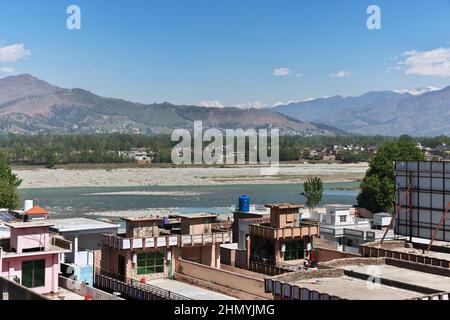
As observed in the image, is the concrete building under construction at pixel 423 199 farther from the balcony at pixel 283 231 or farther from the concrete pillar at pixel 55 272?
the concrete pillar at pixel 55 272

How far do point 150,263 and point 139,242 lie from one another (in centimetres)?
113

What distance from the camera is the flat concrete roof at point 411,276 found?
59.9 ft

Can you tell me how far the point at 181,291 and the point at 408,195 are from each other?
33.3 feet

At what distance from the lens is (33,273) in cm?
1942

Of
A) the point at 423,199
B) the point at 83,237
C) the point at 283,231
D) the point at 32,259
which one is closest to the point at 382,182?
the point at 283,231

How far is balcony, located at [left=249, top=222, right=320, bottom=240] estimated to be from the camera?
28250 millimetres

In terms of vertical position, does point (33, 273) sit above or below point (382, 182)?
below

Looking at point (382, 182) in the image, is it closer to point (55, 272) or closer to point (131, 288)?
point (131, 288)

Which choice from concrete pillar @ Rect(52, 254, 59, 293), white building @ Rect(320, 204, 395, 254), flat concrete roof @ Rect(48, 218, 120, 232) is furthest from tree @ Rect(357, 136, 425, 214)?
concrete pillar @ Rect(52, 254, 59, 293)

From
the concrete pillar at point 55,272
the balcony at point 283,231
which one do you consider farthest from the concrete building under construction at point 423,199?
the concrete pillar at point 55,272

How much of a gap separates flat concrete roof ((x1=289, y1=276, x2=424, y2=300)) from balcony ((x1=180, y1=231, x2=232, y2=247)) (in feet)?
28.7
